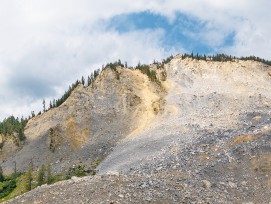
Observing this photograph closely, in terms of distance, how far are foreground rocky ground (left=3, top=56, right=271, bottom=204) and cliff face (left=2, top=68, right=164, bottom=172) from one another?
3954 mm

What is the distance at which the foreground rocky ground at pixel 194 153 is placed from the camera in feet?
136

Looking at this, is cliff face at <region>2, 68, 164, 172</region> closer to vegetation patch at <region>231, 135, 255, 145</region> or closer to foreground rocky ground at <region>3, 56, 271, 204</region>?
foreground rocky ground at <region>3, 56, 271, 204</region>

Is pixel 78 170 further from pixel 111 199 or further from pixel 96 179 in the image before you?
pixel 111 199

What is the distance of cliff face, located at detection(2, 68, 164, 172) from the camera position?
87312 mm

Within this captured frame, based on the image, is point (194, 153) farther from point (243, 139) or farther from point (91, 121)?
point (91, 121)

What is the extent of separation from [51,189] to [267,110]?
51870 millimetres

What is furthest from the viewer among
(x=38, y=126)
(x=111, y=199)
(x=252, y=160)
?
(x=38, y=126)

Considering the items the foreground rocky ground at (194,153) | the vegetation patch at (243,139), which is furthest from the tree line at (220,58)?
the vegetation patch at (243,139)

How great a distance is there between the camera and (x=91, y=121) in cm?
9562

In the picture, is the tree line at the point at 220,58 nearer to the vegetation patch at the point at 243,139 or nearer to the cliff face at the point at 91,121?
the cliff face at the point at 91,121

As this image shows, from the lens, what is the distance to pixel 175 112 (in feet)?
293

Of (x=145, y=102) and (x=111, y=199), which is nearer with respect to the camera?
(x=111, y=199)

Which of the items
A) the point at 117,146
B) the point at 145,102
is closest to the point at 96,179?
the point at 117,146

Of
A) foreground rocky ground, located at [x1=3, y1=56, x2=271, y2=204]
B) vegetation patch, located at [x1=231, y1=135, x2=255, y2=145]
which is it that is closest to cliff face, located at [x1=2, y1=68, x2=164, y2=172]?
foreground rocky ground, located at [x1=3, y1=56, x2=271, y2=204]
